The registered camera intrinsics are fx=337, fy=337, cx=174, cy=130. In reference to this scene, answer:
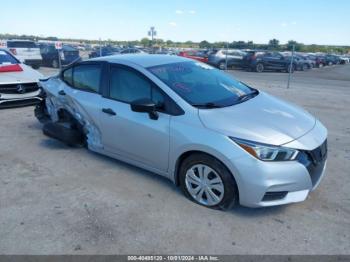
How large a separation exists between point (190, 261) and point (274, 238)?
2.80ft

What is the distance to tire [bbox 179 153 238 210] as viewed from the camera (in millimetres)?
3369

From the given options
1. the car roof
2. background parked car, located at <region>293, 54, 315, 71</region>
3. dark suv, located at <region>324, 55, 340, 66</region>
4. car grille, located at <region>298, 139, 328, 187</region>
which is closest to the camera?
car grille, located at <region>298, 139, 328, 187</region>

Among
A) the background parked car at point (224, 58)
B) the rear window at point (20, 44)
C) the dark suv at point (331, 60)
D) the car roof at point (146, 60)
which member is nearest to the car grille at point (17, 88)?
the car roof at point (146, 60)

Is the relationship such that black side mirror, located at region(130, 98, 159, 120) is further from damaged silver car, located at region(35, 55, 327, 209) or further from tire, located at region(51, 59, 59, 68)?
tire, located at region(51, 59, 59, 68)

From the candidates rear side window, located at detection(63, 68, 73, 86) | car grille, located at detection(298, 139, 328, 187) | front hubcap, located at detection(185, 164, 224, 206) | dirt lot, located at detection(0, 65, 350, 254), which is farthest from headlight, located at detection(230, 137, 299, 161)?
rear side window, located at detection(63, 68, 73, 86)

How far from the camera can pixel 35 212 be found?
11.6ft

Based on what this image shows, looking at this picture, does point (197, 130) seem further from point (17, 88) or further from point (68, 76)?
point (17, 88)

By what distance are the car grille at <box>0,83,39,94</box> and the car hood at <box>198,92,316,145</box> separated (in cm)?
568

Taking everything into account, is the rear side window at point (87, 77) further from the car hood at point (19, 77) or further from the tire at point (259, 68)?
the tire at point (259, 68)

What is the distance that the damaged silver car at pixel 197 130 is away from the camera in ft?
10.6

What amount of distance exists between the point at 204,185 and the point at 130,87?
1.55 meters

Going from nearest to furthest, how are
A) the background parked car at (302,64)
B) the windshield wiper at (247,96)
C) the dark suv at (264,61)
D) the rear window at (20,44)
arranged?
1. the windshield wiper at (247,96)
2. the rear window at (20,44)
3. the dark suv at (264,61)
4. the background parked car at (302,64)

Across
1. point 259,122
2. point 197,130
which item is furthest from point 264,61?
point 197,130

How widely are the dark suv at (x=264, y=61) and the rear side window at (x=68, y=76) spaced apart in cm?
2093
